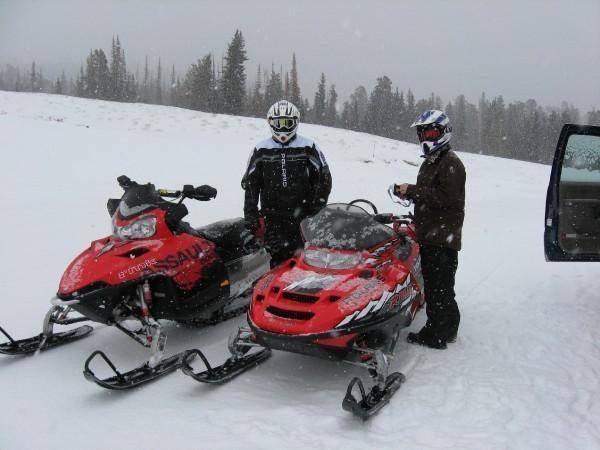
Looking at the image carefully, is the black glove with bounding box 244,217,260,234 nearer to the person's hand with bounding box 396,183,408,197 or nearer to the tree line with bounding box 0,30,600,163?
the person's hand with bounding box 396,183,408,197

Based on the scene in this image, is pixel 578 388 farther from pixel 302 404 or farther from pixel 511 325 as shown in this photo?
pixel 302 404

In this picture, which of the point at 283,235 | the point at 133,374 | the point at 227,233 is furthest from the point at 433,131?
the point at 133,374

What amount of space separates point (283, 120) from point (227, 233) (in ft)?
3.97

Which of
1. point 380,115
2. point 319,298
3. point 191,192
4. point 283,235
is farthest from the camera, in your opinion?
point 380,115

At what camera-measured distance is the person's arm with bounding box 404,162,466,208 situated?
437cm

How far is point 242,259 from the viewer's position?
17.1 feet

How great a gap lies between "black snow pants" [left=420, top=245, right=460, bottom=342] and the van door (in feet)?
5.26

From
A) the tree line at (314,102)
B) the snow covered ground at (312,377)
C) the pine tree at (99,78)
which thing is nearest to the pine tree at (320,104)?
the tree line at (314,102)

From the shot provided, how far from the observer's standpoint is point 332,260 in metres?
4.02

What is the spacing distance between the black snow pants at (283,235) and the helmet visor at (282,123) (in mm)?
858

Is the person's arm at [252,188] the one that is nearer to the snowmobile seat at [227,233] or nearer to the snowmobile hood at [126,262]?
the snowmobile seat at [227,233]

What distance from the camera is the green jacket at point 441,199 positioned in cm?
438

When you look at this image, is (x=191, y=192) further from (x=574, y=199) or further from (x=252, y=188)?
(x=574, y=199)

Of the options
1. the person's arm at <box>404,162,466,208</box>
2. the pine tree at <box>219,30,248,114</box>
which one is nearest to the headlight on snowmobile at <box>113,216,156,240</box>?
the person's arm at <box>404,162,466,208</box>
